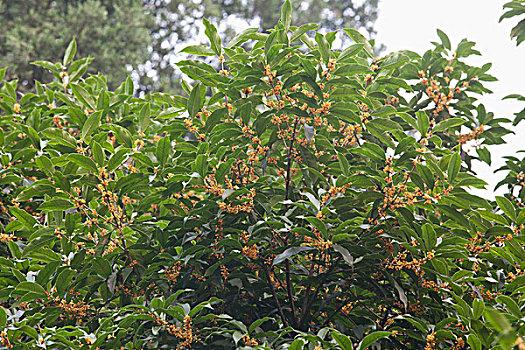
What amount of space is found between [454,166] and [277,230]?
72cm

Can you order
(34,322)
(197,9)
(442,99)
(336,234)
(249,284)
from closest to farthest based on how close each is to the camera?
(336,234) < (249,284) < (34,322) < (442,99) < (197,9)

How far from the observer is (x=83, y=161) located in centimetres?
206

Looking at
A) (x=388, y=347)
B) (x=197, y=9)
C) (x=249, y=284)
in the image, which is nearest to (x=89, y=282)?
(x=249, y=284)

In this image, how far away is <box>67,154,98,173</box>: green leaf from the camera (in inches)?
80.4

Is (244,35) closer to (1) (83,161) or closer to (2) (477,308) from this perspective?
(1) (83,161)

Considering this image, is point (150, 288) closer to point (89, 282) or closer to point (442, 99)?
point (89, 282)

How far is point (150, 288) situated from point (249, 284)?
42 cm

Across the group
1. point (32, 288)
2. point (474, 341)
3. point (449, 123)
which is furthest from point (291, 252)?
point (32, 288)

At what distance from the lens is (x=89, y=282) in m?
2.16

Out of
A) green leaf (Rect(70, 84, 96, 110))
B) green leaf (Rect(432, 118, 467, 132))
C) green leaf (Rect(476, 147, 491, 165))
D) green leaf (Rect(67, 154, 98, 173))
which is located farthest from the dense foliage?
green leaf (Rect(432, 118, 467, 132))

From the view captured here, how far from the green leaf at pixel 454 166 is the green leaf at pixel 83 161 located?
1399 mm

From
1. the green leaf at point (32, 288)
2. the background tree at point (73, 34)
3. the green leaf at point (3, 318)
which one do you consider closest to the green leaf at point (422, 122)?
the green leaf at point (32, 288)

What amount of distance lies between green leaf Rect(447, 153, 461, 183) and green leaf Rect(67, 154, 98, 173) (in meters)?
1.40

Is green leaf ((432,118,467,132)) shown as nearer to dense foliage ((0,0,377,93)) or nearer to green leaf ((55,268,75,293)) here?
green leaf ((55,268,75,293))
